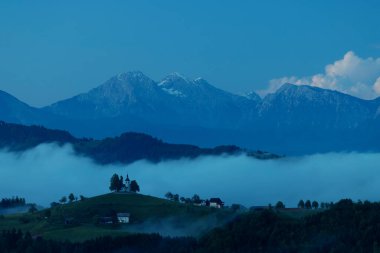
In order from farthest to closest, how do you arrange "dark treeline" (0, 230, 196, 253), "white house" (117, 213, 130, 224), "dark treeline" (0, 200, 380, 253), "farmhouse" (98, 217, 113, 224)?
"white house" (117, 213, 130, 224)
"farmhouse" (98, 217, 113, 224)
"dark treeline" (0, 230, 196, 253)
"dark treeline" (0, 200, 380, 253)

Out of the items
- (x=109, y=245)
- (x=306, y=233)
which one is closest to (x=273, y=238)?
(x=306, y=233)

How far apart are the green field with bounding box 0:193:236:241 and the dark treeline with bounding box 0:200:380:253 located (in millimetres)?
13036

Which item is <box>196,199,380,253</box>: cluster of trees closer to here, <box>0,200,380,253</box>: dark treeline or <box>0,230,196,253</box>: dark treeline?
<box>0,200,380,253</box>: dark treeline

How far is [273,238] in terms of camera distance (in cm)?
12075

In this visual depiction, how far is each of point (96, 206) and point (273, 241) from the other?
71.3 meters

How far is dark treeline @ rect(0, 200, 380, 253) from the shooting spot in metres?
112

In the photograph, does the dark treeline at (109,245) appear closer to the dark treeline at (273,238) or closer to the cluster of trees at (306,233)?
the dark treeline at (273,238)

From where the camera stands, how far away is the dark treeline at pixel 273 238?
4395 inches

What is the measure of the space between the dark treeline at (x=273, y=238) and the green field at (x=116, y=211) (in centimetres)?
1304

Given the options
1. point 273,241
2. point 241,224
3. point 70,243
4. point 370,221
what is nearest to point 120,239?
point 70,243

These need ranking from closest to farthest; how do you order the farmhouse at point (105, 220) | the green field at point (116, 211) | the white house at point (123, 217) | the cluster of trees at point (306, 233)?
the cluster of trees at point (306, 233) < the green field at point (116, 211) < the farmhouse at point (105, 220) < the white house at point (123, 217)

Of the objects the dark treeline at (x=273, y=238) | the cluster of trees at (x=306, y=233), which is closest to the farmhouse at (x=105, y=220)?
the dark treeline at (x=273, y=238)

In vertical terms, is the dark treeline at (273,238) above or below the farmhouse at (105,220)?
below

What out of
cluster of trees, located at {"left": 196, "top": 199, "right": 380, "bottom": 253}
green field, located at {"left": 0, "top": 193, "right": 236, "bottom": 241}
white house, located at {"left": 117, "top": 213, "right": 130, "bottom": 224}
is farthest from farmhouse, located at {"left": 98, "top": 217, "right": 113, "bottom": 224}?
cluster of trees, located at {"left": 196, "top": 199, "right": 380, "bottom": 253}
